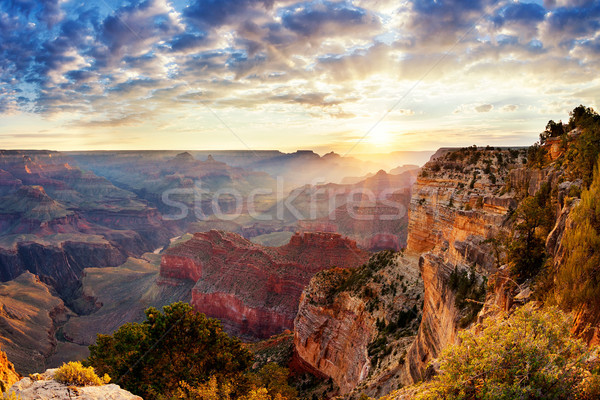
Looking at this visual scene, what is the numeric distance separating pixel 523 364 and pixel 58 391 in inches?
388

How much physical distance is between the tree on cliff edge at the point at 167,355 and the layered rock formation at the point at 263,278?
3112 centimetres

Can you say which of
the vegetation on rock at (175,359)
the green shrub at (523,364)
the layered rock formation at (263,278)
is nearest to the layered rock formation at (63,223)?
the layered rock formation at (263,278)

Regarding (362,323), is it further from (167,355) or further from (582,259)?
(582,259)

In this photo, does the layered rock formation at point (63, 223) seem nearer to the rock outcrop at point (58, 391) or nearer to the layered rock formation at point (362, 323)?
the layered rock formation at point (362, 323)

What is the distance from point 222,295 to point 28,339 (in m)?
28.2

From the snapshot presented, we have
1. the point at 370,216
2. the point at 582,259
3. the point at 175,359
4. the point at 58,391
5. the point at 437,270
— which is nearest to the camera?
the point at 582,259

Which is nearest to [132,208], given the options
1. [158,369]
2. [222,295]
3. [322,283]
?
[222,295]

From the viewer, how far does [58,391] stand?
8227 mm

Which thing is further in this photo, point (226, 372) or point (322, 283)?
point (322, 283)

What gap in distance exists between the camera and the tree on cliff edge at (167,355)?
15000 millimetres

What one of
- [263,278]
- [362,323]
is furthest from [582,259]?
[263,278]

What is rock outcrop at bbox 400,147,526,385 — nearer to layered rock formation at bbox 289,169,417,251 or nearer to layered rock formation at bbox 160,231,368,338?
layered rock formation at bbox 160,231,368,338

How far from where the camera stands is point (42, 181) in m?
156

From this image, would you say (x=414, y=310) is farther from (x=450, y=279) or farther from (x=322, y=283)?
(x=322, y=283)
